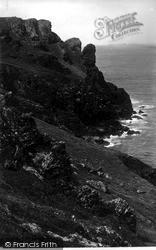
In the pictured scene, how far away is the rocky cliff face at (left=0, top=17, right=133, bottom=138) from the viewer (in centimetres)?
9638

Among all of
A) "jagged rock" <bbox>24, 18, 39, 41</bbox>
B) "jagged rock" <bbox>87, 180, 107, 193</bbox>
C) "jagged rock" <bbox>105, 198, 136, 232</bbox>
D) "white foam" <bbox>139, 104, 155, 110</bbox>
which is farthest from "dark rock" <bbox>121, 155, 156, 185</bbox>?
"jagged rock" <bbox>24, 18, 39, 41</bbox>

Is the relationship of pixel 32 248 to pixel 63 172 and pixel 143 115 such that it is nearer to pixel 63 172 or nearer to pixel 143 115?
pixel 63 172

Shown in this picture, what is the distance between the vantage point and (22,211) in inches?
1188

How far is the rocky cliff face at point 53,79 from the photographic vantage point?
96.4m

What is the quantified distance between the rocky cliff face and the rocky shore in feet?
1.07

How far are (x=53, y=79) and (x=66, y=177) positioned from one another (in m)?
68.3

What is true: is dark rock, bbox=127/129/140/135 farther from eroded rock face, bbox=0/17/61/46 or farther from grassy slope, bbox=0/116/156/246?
eroded rock face, bbox=0/17/61/46

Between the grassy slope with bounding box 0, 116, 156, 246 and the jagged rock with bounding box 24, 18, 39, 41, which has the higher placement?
the jagged rock with bounding box 24, 18, 39, 41

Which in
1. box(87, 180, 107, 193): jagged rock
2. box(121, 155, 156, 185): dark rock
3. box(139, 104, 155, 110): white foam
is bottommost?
box(139, 104, 155, 110): white foam

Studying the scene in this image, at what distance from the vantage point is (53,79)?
352ft

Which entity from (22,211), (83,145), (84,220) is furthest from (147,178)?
(22,211)

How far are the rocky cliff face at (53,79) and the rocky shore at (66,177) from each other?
12.8 inches

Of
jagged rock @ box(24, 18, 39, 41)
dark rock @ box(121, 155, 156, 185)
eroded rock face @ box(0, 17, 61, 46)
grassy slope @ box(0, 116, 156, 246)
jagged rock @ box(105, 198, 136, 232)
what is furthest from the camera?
jagged rock @ box(24, 18, 39, 41)

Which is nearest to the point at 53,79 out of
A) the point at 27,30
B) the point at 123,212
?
the point at 27,30
